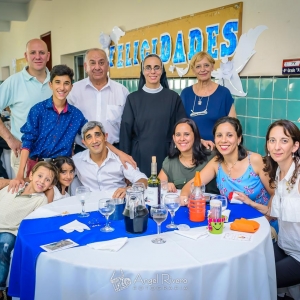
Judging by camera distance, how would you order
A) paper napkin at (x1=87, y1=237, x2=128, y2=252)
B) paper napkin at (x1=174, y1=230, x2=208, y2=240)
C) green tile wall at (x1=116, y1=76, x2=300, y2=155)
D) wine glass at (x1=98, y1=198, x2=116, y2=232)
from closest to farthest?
paper napkin at (x1=87, y1=237, x2=128, y2=252), paper napkin at (x1=174, y1=230, x2=208, y2=240), wine glass at (x1=98, y1=198, x2=116, y2=232), green tile wall at (x1=116, y1=76, x2=300, y2=155)

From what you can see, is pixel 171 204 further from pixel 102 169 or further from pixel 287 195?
pixel 102 169

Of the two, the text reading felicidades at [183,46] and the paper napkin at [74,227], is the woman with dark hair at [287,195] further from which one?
the text reading felicidades at [183,46]

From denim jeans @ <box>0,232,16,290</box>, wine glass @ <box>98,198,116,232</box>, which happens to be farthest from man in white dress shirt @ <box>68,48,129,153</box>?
wine glass @ <box>98,198,116,232</box>

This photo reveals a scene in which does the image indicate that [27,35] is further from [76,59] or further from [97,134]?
[97,134]

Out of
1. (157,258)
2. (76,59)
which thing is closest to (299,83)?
(157,258)

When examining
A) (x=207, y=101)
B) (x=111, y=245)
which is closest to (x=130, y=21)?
(x=207, y=101)

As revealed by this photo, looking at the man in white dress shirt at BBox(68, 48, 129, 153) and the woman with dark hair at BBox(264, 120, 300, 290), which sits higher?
the man in white dress shirt at BBox(68, 48, 129, 153)

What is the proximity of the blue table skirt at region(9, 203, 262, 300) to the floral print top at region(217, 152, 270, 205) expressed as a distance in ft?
1.14

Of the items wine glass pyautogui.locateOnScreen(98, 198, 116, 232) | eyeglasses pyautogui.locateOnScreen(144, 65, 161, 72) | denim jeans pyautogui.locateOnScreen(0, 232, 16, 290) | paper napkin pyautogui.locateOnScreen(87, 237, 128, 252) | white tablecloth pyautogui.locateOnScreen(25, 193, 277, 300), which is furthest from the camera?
eyeglasses pyautogui.locateOnScreen(144, 65, 161, 72)

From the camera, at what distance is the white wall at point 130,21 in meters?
3.31

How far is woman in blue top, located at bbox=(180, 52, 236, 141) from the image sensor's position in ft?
11.0

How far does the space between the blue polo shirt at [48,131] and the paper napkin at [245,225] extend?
1.58m

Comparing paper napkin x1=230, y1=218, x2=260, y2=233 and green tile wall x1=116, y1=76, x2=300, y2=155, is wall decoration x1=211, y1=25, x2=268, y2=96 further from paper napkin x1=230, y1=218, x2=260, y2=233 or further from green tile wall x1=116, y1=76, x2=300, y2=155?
paper napkin x1=230, y1=218, x2=260, y2=233

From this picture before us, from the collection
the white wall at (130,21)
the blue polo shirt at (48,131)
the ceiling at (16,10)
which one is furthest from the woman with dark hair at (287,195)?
the ceiling at (16,10)
